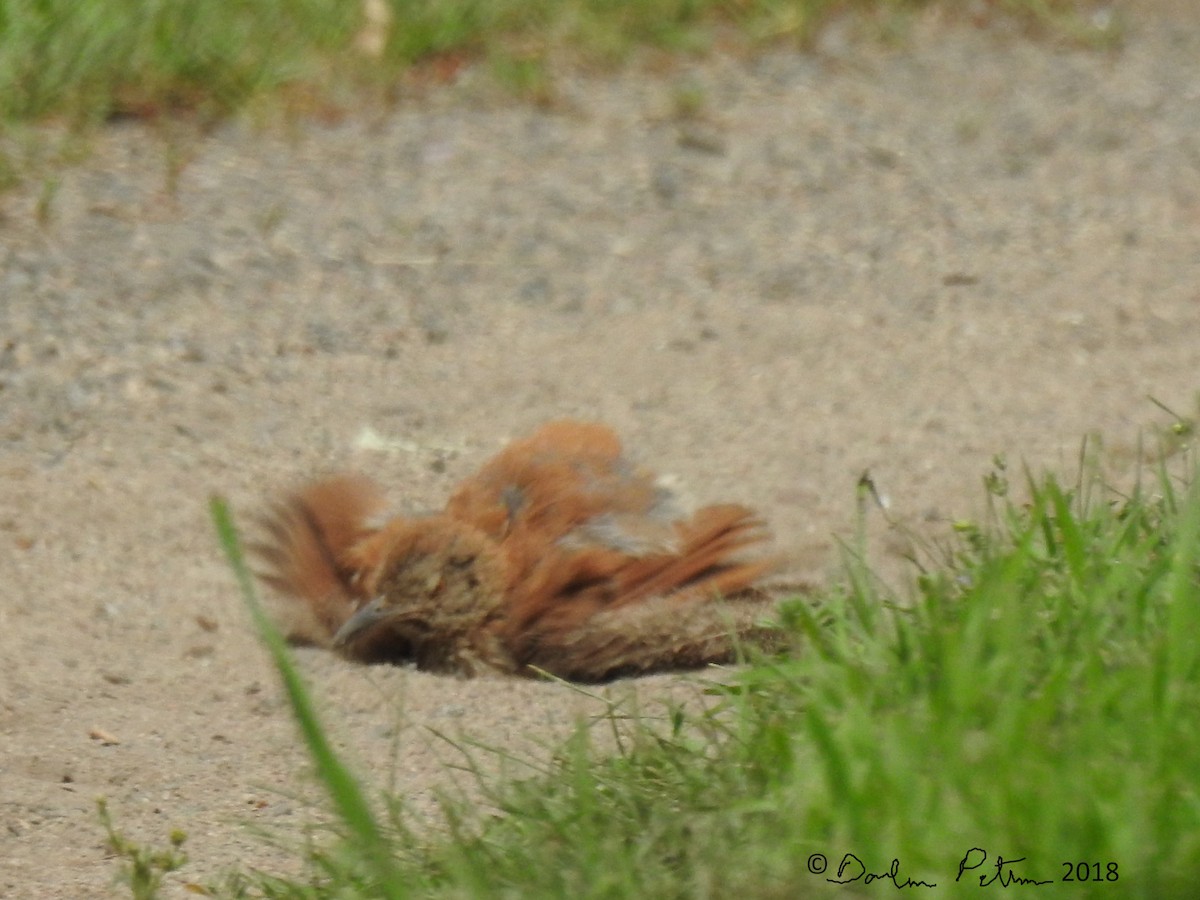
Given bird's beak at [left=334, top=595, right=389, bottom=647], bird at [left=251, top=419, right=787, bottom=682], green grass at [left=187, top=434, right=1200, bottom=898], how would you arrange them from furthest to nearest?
bird's beak at [left=334, top=595, right=389, bottom=647] < bird at [left=251, top=419, right=787, bottom=682] < green grass at [left=187, top=434, right=1200, bottom=898]

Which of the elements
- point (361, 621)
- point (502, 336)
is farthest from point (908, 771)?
point (502, 336)

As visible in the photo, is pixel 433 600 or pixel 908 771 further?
pixel 433 600

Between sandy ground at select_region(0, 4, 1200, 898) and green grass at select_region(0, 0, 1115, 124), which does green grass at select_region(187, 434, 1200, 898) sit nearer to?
sandy ground at select_region(0, 4, 1200, 898)

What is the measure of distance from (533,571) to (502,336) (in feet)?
4.93

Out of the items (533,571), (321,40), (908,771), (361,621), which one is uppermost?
(321,40)

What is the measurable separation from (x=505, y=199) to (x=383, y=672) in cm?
247

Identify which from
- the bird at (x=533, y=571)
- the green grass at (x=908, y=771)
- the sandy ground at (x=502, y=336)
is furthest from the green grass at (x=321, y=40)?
the green grass at (x=908, y=771)

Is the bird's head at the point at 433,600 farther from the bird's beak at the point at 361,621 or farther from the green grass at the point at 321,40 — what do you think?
the green grass at the point at 321,40

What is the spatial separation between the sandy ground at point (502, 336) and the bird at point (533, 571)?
→ 0.13 meters

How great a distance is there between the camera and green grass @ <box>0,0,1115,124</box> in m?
5.66

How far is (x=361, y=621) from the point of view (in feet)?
11.5

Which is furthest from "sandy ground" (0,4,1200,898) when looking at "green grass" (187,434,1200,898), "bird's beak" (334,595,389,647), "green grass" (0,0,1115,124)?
"green grass" (187,434,1200,898)

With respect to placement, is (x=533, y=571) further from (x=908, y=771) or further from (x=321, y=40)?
(x=321, y=40)

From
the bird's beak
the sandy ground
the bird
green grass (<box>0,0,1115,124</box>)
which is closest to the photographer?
the sandy ground
